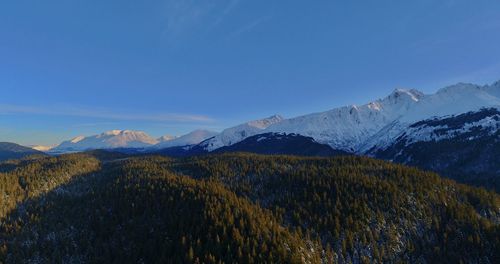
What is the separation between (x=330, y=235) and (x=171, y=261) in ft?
222

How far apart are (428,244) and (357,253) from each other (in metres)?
34.1

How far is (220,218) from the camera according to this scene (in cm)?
17712

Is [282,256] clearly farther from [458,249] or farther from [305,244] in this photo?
[458,249]

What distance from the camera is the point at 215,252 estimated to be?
508ft

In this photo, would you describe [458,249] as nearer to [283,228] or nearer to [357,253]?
[357,253]

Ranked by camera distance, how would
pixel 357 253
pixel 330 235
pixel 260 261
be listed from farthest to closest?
pixel 330 235 < pixel 357 253 < pixel 260 261

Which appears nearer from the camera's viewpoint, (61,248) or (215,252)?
(215,252)

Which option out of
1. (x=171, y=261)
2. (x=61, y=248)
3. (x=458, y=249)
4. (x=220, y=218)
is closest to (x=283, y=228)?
(x=220, y=218)

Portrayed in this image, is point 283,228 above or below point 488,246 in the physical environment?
above

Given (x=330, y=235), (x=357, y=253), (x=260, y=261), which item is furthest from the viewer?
(x=330, y=235)

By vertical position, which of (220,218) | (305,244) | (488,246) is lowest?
(488,246)

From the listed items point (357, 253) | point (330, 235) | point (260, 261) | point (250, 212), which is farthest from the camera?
point (250, 212)

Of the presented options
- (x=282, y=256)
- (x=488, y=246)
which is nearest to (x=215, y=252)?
(x=282, y=256)

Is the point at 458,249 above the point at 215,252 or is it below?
below
